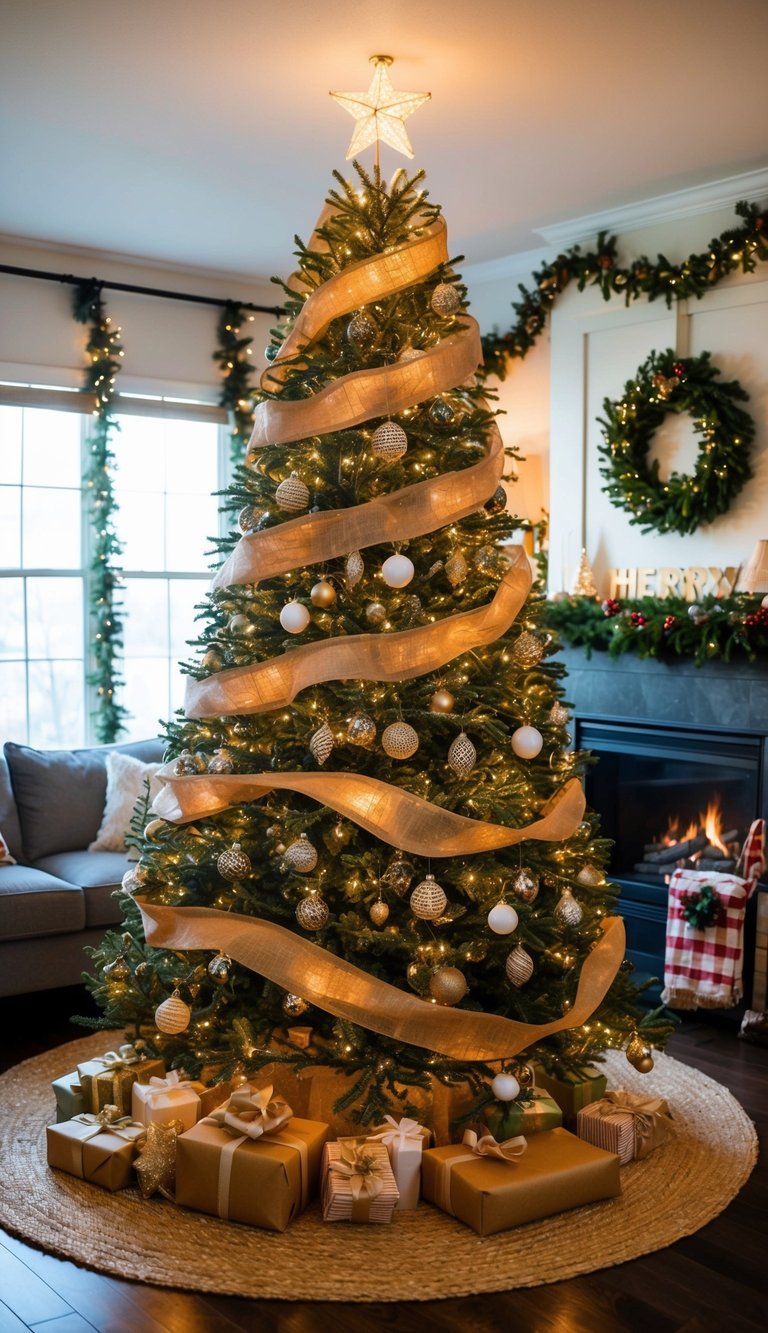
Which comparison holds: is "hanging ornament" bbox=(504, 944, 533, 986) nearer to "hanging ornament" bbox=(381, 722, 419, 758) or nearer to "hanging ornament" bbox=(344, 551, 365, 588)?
"hanging ornament" bbox=(381, 722, 419, 758)

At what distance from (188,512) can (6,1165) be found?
3603 millimetres

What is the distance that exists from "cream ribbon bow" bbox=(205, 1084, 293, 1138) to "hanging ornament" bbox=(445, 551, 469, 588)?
4.11 ft

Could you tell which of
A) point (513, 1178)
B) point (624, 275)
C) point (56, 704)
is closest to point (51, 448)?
point (56, 704)

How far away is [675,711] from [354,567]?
2.27m

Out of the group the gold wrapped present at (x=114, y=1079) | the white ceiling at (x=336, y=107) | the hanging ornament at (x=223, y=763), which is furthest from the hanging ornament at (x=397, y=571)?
the white ceiling at (x=336, y=107)

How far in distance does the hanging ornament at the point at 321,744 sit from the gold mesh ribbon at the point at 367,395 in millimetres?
700

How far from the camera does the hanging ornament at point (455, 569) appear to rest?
115 inches

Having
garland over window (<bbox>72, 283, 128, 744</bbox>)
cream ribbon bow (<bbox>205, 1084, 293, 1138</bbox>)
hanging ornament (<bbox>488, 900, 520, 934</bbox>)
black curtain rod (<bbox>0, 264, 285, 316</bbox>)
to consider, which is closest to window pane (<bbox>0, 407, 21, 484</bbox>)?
garland over window (<bbox>72, 283, 128, 744</bbox>)

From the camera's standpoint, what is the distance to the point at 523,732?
2887 millimetres

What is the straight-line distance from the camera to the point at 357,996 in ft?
9.00

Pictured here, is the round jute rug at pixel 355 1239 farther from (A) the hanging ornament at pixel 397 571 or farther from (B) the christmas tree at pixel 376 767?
(A) the hanging ornament at pixel 397 571

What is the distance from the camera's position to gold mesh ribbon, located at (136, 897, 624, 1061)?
2.73 meters

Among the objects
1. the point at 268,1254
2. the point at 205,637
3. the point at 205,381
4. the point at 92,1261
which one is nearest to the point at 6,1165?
the point at 92,1261

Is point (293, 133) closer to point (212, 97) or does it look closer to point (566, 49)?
point (212, 97)
